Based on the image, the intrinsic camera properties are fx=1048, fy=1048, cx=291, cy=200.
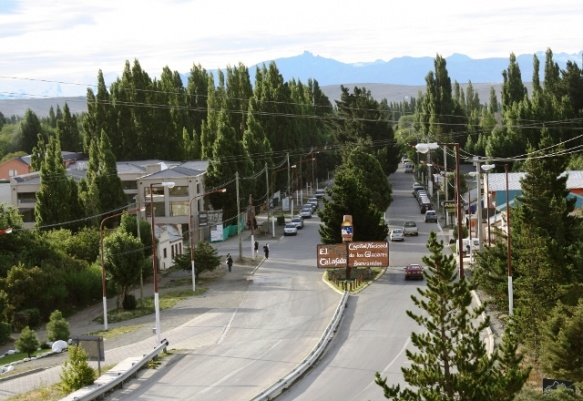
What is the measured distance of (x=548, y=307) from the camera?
3556 cm

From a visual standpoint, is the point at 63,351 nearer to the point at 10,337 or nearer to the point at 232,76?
the point at 10,337

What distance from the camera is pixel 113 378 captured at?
33.9m

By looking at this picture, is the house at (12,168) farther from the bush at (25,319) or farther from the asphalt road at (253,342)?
the bush at (25,319)

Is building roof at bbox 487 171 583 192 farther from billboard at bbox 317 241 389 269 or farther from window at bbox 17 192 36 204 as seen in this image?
window at bbox 17 192 36 204

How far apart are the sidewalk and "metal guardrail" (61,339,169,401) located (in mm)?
1705

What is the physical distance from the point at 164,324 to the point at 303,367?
16.1 m

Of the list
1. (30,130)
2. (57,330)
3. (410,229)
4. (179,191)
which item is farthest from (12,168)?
(57,330)

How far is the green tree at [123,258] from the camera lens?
177 ft

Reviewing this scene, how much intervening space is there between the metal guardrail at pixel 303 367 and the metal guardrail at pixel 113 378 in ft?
16.7

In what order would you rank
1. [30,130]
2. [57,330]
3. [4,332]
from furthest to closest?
[30,130]
[4,332]
[57,330]

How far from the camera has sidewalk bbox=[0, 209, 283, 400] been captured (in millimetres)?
38281

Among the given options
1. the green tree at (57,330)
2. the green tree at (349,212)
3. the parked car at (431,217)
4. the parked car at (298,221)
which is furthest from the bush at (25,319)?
the parked car at (431,217)

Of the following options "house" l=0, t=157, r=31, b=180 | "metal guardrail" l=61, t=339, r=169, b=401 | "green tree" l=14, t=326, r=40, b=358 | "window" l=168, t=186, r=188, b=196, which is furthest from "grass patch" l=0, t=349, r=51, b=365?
"house" l=0, t=157, r=31, b=180

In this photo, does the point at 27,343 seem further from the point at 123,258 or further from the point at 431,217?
the point at 431,217
